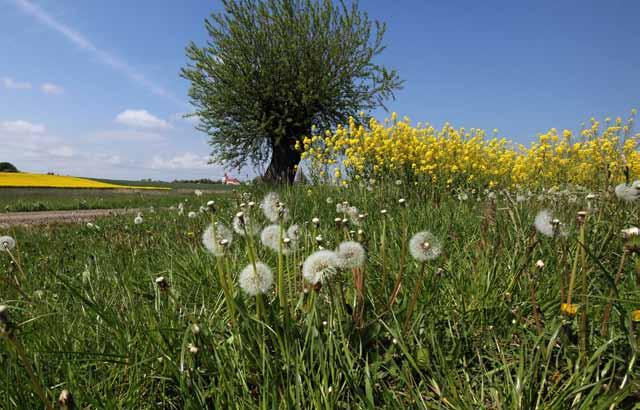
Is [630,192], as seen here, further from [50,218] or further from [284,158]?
[284,158]

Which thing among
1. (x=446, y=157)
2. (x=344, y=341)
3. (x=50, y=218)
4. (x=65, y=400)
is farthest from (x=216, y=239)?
(x=50, y=218)

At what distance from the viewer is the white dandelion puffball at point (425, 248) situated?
135 centimetres

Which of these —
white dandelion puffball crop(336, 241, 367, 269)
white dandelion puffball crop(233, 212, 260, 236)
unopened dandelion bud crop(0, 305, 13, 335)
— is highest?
white dandelion puffball crop(233, 212, 260, 236)

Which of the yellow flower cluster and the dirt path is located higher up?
the yellow flower cluster

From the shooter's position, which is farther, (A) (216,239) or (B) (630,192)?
(B) (630,192)

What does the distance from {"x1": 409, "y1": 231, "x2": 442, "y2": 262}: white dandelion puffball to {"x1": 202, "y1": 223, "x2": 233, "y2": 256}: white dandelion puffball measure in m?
0.72

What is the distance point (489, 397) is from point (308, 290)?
2.40ft

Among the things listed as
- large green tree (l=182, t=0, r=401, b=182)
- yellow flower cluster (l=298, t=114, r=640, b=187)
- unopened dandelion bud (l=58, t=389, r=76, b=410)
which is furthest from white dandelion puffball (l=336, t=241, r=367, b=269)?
large green tree (l=182, t=0, r=401, b=182)

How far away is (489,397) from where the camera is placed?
1264mm

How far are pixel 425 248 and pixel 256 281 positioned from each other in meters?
0.63

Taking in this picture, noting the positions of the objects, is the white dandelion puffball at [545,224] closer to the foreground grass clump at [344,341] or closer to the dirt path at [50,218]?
the foreground grass clump at [344,341]

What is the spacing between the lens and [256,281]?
126cm

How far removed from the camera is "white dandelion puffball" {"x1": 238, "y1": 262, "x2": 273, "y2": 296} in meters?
1.26

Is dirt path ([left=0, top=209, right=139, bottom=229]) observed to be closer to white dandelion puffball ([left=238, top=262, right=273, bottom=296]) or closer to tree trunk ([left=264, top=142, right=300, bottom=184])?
white dandelion puffball ([left=238, top=262, right=273, bottom=296])
